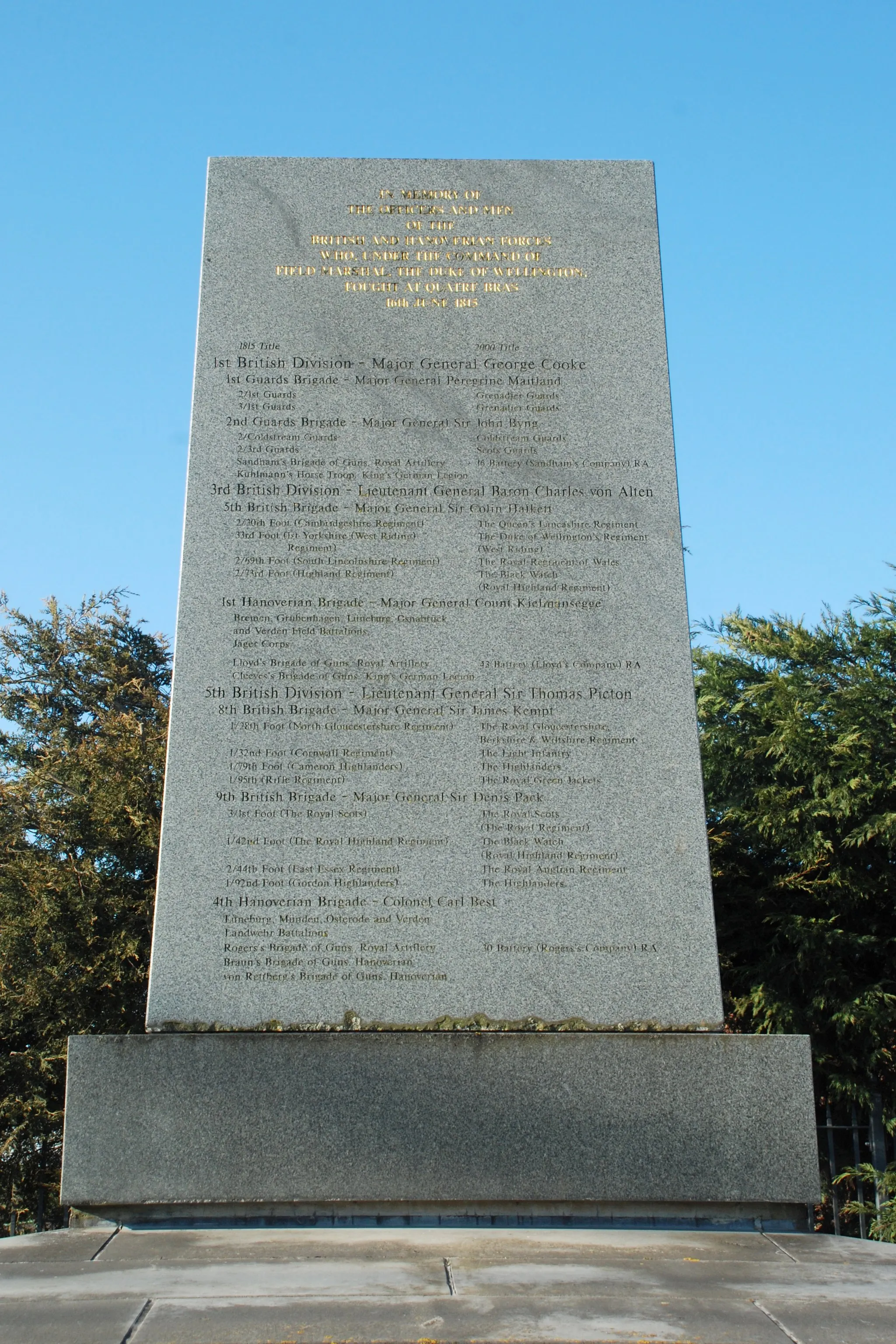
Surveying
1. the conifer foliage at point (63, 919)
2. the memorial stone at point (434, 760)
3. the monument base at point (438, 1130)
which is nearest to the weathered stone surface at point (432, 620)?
the memorial stone at point (434, 760)

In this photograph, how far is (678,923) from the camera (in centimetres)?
573

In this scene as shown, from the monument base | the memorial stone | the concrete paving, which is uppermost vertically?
the memorial stone

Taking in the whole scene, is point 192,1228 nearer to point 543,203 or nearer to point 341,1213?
point 341,1213

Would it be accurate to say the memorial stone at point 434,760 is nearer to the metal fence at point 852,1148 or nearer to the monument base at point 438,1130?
the monument base at point 438,1130

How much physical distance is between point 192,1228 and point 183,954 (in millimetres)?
1251

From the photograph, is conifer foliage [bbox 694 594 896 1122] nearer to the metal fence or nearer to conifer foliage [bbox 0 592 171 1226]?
the metal fence

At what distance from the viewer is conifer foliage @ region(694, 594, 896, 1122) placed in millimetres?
8773

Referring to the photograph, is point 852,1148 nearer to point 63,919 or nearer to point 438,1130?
point 438,1130

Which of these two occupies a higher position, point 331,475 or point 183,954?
point 331,475

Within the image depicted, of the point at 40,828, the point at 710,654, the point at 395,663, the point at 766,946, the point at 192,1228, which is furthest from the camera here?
the point at 40,828

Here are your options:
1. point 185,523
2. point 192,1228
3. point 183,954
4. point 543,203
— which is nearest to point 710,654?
point 543,203

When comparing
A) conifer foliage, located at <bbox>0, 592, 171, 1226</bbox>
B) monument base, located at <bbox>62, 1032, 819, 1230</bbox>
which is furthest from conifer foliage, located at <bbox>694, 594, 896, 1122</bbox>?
conifer foliage, located at <bbox>0, 592, 171, 1226</bbox>

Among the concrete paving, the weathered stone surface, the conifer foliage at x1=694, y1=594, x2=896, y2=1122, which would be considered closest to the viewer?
the concrete paving

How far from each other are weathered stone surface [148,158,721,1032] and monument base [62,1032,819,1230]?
0.30 metres
